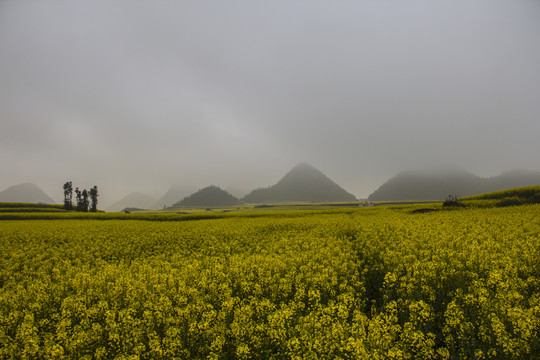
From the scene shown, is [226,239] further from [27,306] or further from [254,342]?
[254,342]

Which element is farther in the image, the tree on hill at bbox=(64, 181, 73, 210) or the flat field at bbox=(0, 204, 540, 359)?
the tree on hill at bbox=(64, 181, 73, 210)

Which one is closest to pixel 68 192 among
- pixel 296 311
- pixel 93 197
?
pixel 93 197

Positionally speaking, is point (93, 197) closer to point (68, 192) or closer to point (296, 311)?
point (68, 192)

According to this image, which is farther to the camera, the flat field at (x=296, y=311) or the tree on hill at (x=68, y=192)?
the tree on hill at (x=68, y=192)

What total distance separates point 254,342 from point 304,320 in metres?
1.51

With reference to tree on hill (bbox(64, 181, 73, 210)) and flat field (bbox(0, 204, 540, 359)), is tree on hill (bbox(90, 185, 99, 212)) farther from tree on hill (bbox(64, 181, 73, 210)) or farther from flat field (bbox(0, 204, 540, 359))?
flat field (bbox(0, 204, 540, 359))

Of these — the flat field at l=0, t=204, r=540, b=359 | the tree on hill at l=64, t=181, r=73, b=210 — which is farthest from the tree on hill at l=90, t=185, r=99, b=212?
the flat field at l=0, t=204, r=540, b=359

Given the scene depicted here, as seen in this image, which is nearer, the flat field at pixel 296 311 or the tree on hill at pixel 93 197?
the flat field at pixel 296 311

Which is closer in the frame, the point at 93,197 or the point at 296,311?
the point at 296,311

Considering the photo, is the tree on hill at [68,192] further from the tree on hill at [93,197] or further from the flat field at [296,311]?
the flat field at [296,311]

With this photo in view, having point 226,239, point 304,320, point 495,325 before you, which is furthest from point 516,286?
point 226,239

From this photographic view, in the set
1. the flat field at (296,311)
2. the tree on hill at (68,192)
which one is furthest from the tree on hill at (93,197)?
the flat field at (296,311)

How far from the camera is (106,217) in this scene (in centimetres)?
6475

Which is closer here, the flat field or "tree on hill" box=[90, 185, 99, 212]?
the flat field
